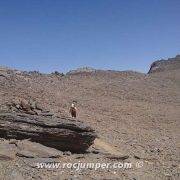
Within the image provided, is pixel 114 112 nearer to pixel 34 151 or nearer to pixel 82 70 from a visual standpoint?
pixel 34 151

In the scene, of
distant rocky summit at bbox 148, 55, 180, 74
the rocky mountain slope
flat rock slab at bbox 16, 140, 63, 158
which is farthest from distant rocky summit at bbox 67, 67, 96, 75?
flat rock slab at bbox 16, 140, 63, 158

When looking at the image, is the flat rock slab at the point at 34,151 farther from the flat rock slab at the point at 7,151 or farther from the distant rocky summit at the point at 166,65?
the distant rocky summit at the point at 166,65

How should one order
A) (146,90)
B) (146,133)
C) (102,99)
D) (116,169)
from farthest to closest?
(146,90)
(102,99)
(146,133)
(116,169)

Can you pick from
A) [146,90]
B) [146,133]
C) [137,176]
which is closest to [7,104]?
[137,176]

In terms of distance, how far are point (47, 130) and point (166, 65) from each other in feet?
149

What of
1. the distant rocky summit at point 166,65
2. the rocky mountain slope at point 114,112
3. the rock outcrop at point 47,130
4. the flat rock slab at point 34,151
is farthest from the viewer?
the distant rocky summit at point 166,65

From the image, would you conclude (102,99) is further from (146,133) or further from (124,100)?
(146,133)

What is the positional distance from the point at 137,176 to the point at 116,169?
809 mm

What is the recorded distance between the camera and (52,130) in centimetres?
1755

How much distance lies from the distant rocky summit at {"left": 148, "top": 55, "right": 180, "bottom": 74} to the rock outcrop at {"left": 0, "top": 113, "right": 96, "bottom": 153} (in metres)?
41.4

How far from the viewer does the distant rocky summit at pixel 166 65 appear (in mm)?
59031

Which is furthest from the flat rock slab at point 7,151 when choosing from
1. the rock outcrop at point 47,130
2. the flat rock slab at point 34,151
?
the rock outcrop at point 47,130

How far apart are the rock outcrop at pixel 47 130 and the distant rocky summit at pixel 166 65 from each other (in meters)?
41.4

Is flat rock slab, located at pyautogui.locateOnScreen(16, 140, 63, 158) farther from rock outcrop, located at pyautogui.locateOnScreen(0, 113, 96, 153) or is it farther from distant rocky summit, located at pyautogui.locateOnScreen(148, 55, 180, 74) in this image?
distant rocky summit, located at pyautogui.locateOnScreen(148, 55, 180, 74)
